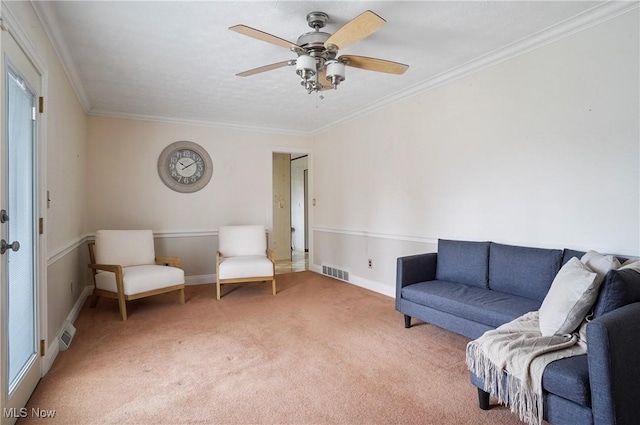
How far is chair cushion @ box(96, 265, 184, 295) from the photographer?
3502 millimetres

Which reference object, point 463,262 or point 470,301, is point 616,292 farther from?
point 463,262

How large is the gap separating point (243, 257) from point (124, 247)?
1.39 meters

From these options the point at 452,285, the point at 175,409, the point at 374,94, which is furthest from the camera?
the point at 374,94

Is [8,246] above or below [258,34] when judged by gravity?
below

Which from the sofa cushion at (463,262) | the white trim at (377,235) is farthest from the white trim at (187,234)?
the sofa cushion at (463,262)

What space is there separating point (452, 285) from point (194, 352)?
2.19m

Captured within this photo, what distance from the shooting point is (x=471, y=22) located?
2.49 metres

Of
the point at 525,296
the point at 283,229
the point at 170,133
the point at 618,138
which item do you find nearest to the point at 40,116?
the point at 170,133

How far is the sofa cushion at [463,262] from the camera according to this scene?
2939 mm

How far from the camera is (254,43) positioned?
2.74 metres

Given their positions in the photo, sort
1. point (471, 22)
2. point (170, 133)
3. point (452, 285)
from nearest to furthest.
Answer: point (471, 22) → point (452, 285) → point (170, 133)

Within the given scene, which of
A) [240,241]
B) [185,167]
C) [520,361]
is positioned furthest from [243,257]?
[520,361]

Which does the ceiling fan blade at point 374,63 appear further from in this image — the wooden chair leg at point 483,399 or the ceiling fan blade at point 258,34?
the wooden chair leg at point 483,399

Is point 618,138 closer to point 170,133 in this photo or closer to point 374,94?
point 374,94
